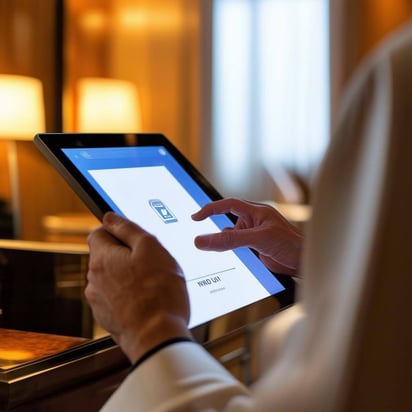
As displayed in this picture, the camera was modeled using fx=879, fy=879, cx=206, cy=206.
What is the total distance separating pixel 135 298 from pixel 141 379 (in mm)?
75

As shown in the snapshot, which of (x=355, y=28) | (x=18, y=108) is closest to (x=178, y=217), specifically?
(x=18, y=108)

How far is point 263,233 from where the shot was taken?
1059mm

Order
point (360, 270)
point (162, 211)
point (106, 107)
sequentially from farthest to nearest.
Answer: point (106, 107) → point (162, 211) → point (360, 270)

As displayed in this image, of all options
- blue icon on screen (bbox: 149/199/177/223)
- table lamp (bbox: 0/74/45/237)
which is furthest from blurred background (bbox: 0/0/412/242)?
blue icon on screen (bbox: 149/199/177/223)

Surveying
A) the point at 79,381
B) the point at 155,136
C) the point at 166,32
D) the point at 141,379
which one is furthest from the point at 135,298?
the point at 166,32

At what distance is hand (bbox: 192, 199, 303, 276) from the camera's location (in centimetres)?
103

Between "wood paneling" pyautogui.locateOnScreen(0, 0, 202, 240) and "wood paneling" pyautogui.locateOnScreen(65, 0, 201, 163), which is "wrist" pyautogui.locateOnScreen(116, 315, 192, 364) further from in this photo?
"wood paneling" pyautogui.locateOnScreen(65, 0, 201, 163)

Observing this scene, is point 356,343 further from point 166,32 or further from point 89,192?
point 166,32

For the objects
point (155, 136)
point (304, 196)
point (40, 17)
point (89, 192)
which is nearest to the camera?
point (89, 192)

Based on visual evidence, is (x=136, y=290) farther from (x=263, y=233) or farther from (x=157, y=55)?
(x=157, y=55)

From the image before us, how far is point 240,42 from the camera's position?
16.7ft

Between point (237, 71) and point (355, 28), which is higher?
point (355, 28)

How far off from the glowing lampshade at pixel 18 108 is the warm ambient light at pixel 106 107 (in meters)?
0.42

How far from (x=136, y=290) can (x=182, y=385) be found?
108 mm
